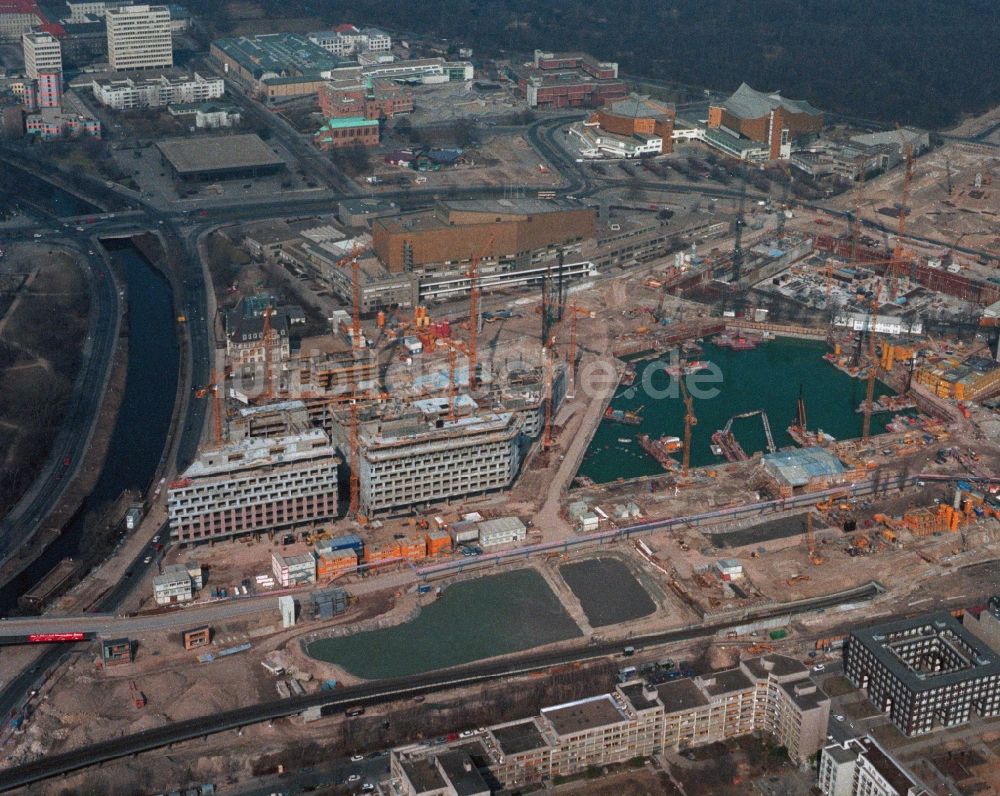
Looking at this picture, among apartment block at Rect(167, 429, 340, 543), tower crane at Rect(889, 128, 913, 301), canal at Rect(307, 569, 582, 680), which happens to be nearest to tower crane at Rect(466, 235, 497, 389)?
apartment block at Rect(167, 429, 340, 543)

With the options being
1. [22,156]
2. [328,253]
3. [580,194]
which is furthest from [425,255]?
[22,156]

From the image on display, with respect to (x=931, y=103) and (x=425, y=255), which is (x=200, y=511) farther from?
(x=931, y=103)

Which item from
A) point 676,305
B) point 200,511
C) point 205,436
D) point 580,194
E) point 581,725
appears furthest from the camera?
point 580,194

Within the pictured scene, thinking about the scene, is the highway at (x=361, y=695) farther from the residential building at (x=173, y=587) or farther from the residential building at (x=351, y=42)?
the residential building at (x=351, y=42)

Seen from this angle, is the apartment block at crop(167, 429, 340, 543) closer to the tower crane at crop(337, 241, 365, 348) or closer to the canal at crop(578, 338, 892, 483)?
the canal at crop(578, 338, 892, 483)

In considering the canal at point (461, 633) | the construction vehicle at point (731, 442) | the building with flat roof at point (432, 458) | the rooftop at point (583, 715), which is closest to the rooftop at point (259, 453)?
the building with flat roof at point (432, 458)

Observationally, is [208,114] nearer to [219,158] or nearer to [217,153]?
[217,153]
